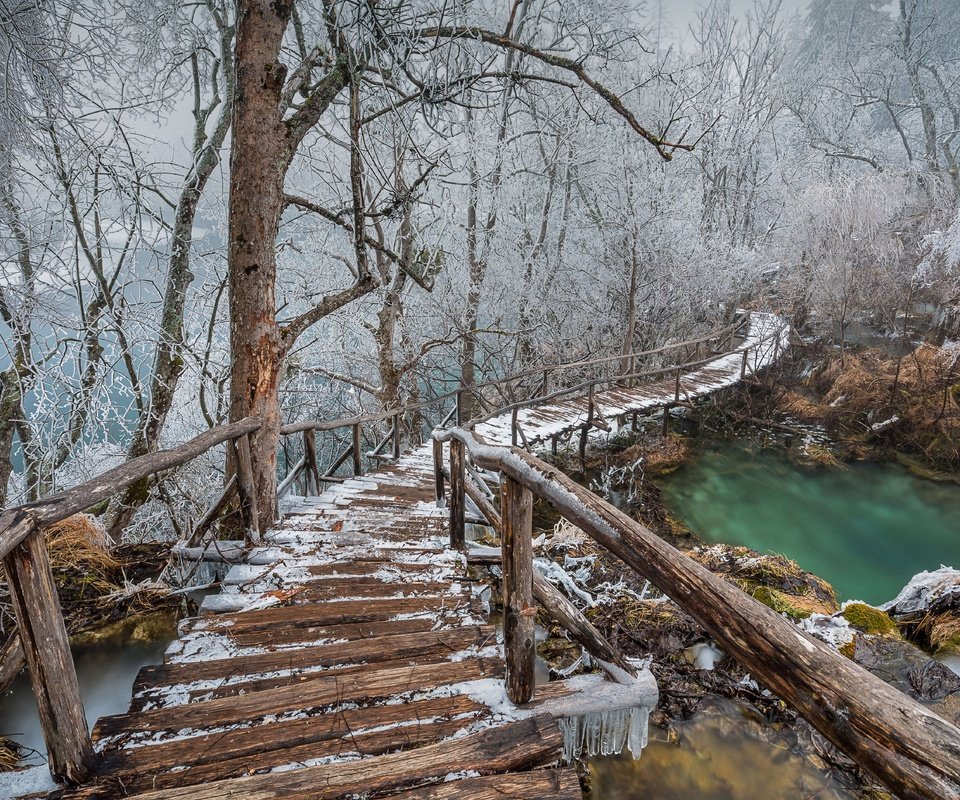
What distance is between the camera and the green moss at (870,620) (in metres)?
4.52

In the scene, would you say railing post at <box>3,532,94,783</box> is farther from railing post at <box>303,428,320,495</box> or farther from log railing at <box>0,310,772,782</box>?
railing post at <box>303,428,320,495</box>

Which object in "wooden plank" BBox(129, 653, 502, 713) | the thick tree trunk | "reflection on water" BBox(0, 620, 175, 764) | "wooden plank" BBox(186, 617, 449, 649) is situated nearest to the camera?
"wooden plank" BBox(129, 653, 502, 713)

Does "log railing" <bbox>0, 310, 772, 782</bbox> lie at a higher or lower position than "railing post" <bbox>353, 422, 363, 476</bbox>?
higher

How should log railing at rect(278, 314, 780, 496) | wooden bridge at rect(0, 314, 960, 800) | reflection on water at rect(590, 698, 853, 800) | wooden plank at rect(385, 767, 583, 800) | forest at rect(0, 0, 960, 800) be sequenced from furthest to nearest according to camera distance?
1. log railing at rect(278, 314, 780, 496)
2. forest at rect(0, 0, 960, 800)
3. reflection on water at rect(590, 698, 853, 800)
4. wooden plank at rect(385, 767, 583, 800)
5. wooden bridge at rect(0, 314, 960, 800)

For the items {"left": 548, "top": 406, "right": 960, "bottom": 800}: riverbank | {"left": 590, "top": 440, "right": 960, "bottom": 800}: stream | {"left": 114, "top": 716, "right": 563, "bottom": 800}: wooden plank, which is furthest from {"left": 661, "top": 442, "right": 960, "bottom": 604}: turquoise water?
{"left": 114, "top": 716, "right": 563, "bottom": 800}: wooden plank

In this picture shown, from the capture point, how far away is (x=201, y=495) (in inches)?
377

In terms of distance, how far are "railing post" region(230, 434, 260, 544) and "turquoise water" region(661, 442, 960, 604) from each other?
7.64 m

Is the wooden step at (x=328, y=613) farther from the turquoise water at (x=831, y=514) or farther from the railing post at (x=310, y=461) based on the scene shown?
the turquoise water at (x=831, y=514)

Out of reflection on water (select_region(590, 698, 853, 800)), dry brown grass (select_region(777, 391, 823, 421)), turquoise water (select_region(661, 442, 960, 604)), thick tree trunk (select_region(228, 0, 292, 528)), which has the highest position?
thick tree trunk (select_region(228, 0, 292, 528))

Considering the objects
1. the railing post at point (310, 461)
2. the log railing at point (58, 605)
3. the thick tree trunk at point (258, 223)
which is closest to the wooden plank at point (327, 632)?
the log railing at point (58, 605)

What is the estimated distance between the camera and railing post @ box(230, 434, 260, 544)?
3.82 metres

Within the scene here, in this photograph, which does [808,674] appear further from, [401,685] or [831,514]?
[831,514]

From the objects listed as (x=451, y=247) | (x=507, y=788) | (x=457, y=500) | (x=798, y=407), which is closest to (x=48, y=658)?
(x=507, y=788)

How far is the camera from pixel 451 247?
14320 mm
